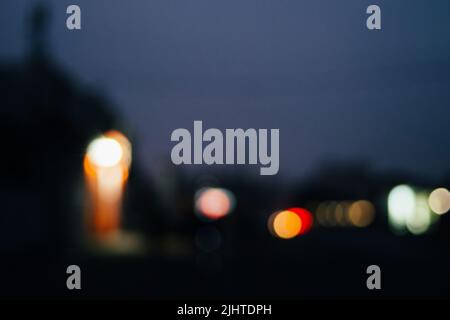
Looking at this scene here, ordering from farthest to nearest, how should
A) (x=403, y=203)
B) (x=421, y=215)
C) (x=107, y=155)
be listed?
(x=421, y=215) < (x=403, y=203) < (x=107, y=155)

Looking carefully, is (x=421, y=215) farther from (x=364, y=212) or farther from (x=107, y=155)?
(x=107, y=155)

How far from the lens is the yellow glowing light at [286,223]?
1091 inches

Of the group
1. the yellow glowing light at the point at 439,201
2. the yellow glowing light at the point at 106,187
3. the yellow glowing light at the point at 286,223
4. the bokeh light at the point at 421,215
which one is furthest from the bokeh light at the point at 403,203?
the yellow glowing light at the point at 106,187

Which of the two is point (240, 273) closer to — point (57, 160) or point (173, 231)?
point (173, 231)

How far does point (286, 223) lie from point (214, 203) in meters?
8.68

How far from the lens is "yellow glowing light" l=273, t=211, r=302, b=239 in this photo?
27703mm

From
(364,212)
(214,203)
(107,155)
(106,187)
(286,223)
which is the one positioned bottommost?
(286,223)

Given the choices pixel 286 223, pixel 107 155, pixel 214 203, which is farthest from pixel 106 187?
pixel 286 223

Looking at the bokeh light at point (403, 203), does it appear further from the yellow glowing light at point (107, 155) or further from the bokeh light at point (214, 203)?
the yellow glowing light at point (107, 155)

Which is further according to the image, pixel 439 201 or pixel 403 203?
pixel 439 201

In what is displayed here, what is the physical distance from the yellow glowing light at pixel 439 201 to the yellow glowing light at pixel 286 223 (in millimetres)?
4981

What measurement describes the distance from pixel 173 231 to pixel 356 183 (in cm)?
561

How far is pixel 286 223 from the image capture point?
28.4 m
